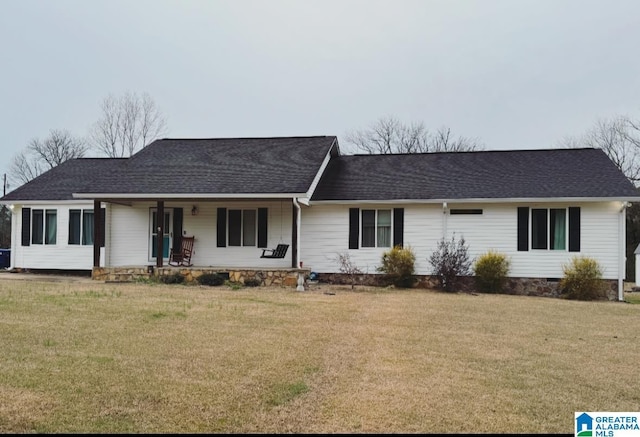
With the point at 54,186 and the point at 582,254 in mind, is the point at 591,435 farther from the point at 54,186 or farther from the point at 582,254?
the point at 54,186

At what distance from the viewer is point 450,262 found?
1634 cm

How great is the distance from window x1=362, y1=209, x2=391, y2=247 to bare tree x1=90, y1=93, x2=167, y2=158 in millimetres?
25884

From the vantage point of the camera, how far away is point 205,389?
18.2 ft

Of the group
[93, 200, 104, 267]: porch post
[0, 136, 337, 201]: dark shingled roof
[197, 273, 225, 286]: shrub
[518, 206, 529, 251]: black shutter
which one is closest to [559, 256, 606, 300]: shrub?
[518, 206, 529, 251]: black shutter

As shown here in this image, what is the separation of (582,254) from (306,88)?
22.7 m

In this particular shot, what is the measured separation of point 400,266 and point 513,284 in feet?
11.3

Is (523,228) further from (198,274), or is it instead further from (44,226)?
(44,226)

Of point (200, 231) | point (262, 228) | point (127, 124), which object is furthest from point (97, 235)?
point (127, 124)

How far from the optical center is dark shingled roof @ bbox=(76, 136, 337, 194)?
16938 mm

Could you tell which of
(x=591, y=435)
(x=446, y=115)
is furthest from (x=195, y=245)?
(x=446, y=115)

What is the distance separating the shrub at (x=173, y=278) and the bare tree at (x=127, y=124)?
82.0 ft

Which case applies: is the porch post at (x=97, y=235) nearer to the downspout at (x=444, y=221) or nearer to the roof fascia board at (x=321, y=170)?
the roof fascia board at (x=321, y=170)

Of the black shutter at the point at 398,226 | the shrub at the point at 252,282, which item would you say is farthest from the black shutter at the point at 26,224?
the black shutter at the point at 398,226

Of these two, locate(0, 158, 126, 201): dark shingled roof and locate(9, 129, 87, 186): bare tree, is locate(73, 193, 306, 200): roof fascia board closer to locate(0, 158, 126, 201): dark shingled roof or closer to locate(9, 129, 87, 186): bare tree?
locate(0, 158, 126, 201): dark shingled roof
